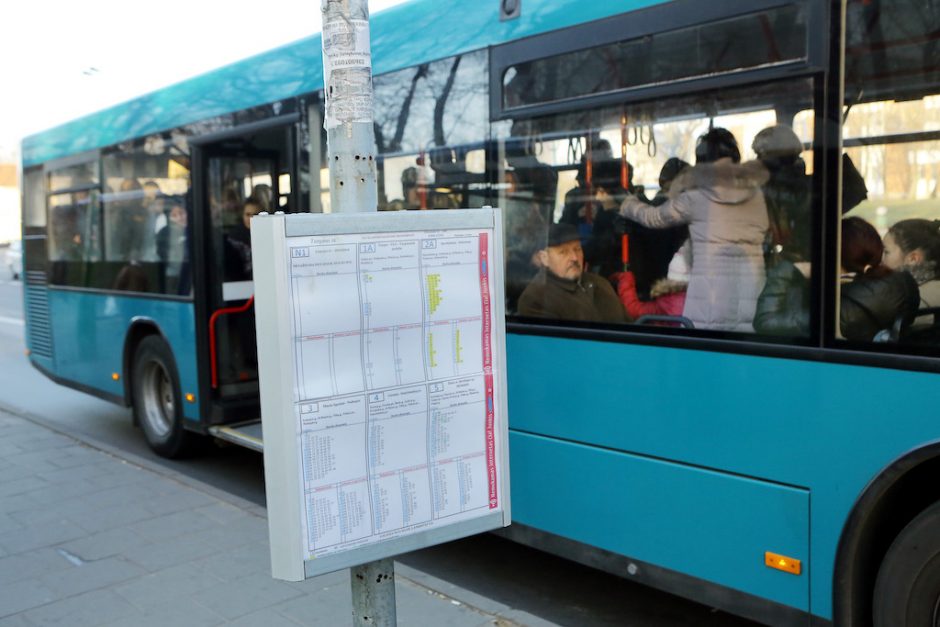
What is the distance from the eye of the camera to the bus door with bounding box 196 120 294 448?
7.23 meters

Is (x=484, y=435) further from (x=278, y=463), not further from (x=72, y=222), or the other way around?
(x=72, y=222)

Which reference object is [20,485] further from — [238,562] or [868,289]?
[868,289]

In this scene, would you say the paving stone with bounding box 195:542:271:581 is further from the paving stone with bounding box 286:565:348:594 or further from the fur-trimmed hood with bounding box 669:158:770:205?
the fur-trimmed hood with bounding box 669:158:770:205

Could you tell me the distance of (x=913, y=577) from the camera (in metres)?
3.20

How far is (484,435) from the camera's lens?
3.02 meters

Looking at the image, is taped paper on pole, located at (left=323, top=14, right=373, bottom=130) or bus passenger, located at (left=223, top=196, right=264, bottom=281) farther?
bus passenger, located at (left=223, top=196, right=264, bottom=281)

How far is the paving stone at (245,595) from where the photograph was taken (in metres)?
4.39

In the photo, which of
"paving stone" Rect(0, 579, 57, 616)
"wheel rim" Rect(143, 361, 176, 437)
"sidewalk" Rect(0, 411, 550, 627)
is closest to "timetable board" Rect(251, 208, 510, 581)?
"sidewalk" Rect(0, 411, 550, 627)

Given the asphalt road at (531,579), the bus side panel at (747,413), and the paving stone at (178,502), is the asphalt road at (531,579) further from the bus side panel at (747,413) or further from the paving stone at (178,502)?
the bus side panel at (747,413)

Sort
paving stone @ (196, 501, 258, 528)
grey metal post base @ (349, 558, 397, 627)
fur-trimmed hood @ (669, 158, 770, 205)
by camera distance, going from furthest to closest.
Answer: paving stone @ (196, 501, 258, 528)
fur-trimmed hood @ (669, 158, 770, 205)
grey metal post base @ (349, 558, 397, 627)

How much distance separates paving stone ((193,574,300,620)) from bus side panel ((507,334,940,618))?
1.41 meters

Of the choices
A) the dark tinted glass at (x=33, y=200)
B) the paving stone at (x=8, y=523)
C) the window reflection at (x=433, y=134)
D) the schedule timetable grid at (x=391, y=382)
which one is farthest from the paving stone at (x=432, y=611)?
the dark tinted glass at (x=33, y=200)

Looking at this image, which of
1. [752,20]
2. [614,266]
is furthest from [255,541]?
[752,20]

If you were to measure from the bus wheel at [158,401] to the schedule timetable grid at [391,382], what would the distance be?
202 inches
